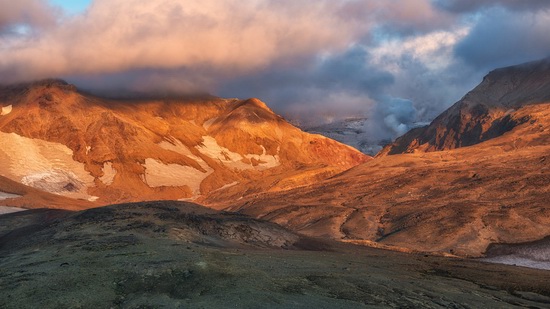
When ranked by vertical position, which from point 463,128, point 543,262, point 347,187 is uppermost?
point 463,128

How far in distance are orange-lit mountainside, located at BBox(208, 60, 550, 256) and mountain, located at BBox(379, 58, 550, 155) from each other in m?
1.38

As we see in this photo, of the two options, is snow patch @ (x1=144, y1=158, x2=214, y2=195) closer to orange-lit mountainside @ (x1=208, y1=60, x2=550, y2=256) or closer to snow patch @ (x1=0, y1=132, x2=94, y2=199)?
snow patch @ (x1=0, y1=132, x2=94, y2=199)

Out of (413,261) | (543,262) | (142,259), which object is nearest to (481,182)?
(543,262)

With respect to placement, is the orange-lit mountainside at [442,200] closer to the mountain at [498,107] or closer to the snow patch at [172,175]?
the mountain at [498,107]

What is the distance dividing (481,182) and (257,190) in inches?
2866

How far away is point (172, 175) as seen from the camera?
183000 mm

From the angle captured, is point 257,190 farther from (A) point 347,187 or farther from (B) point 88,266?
(B) point 88,266

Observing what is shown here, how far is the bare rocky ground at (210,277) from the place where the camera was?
22.6 meters

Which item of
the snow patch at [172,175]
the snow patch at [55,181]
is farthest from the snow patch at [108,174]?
the snow patch at [172,175]

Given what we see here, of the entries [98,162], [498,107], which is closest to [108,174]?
[98,162]

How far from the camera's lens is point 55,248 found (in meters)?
35.2

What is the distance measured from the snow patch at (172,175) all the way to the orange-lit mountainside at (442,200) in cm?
2459

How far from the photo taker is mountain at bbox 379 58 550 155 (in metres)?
161

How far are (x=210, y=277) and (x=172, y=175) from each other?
6320 inches
